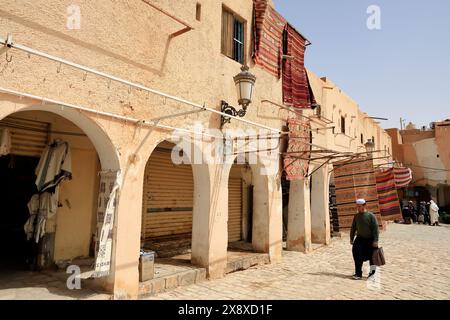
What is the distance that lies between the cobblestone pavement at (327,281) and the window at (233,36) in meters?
5.46

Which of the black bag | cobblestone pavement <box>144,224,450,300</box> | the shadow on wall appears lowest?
cobblestone pavement <box>144,224,450,300</box>

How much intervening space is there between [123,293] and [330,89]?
12068mm

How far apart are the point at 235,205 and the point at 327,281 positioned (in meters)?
5.22

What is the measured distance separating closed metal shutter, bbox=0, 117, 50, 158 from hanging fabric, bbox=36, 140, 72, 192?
49 centimetres

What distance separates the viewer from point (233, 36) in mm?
8719

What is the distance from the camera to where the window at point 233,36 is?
27.8 feet

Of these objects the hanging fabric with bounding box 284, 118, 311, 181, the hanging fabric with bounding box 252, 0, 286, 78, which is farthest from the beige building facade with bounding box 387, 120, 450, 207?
the hanging fabric with bounding box 252, 0, 286, 78

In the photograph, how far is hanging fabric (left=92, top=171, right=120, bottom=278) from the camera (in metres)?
5.33

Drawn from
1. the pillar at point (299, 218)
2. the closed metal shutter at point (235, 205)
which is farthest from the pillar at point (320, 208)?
the closed metal shutter at point (235, 205)

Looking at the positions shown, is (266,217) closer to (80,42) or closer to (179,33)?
(179,33)

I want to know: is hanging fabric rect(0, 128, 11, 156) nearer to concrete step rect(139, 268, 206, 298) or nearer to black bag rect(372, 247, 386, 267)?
concrete step rect(139, 268, 206, 298)
